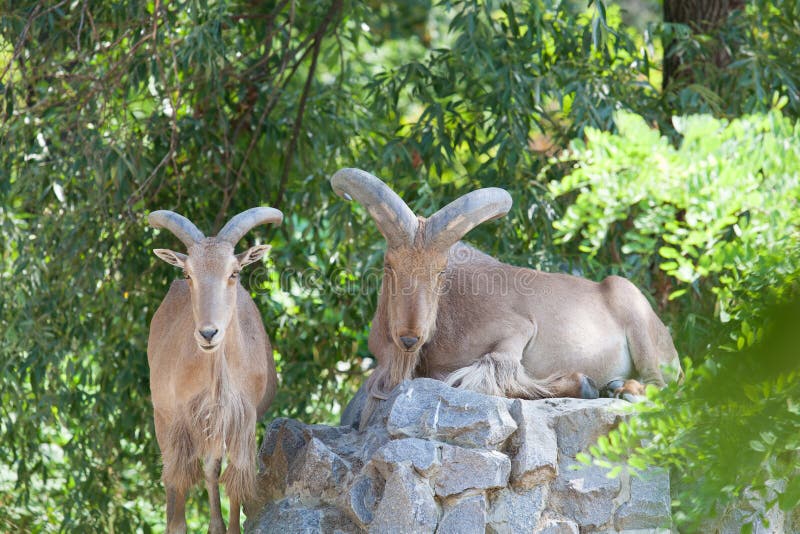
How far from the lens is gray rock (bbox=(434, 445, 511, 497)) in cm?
419

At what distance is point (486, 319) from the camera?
5207 mm

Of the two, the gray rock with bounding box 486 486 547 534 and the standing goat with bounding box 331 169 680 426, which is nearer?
the gray rock with bounding box 486 486 547 534

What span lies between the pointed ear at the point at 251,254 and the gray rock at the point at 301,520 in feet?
3.63

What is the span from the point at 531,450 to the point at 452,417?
346 mm

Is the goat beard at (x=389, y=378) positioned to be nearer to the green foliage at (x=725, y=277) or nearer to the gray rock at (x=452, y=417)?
the gray rock at (x=452, y=417)

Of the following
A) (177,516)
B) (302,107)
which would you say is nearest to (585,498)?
(177,516)

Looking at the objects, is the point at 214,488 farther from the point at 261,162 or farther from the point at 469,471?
the point at 261,162

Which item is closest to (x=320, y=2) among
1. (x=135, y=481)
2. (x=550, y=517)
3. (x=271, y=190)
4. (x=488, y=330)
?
(x=271, y=190)

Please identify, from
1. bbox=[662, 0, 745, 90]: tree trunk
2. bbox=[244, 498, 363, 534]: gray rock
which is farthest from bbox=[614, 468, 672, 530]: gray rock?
bbox=[662, 0, 745, 90]: tree trunk

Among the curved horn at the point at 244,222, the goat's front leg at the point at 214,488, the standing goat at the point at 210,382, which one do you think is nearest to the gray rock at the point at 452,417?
the standing goat at the point at 210,382

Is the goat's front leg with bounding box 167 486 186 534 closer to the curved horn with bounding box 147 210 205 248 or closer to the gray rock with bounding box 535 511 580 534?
the curved horn with bounding box 147 210 205 248

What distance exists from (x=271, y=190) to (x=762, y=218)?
15.3 ft

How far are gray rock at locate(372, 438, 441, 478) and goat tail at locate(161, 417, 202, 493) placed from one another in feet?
3.37

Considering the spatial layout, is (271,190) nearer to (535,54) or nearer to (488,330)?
(535,54)
